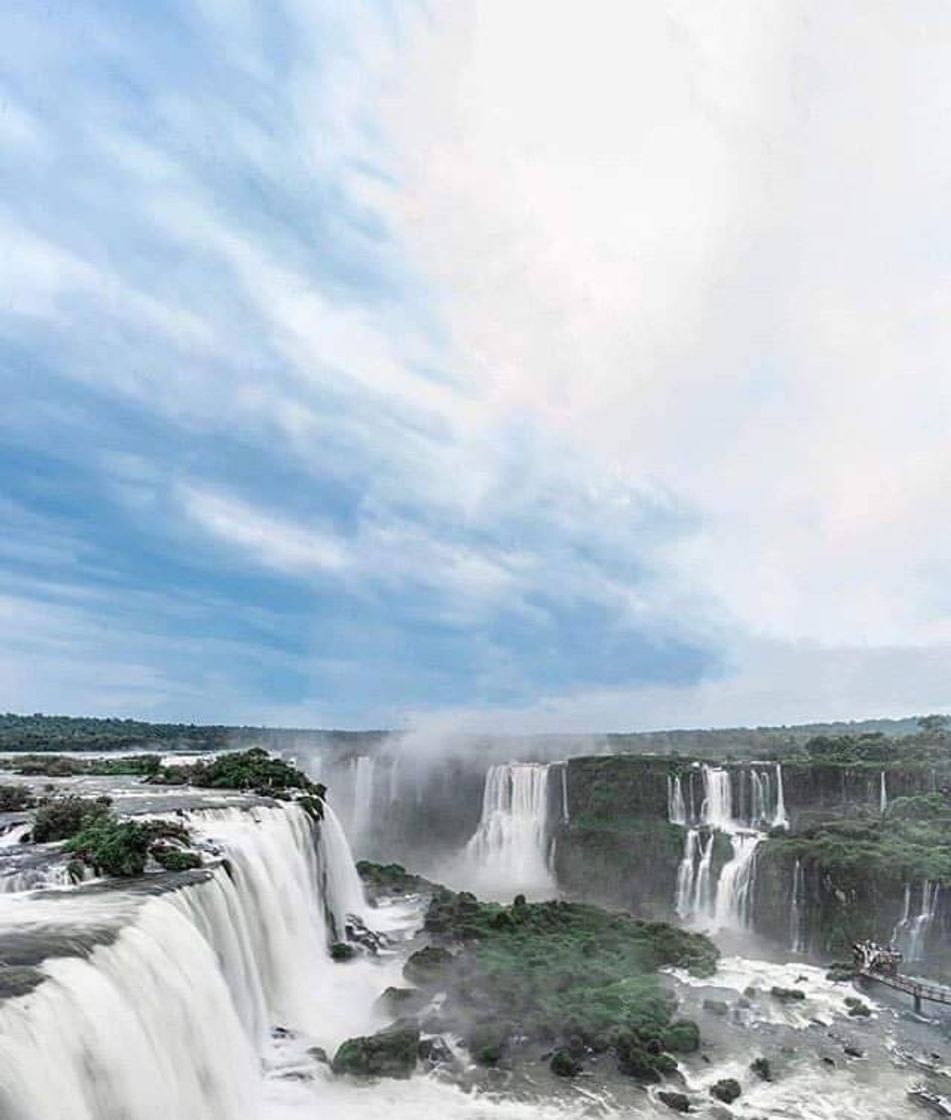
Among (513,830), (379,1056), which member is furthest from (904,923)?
(379,1056)

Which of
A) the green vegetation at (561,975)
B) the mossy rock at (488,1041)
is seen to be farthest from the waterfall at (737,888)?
the mossy rock at (488,1041)

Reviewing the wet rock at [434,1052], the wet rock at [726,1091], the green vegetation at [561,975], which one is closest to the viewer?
the wet rock at [726,1091]

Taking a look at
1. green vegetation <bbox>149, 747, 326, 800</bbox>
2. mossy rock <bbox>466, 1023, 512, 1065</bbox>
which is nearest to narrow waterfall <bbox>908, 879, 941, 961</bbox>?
mossy rock <bbox>466, 1023, 512, 1065</bbox>

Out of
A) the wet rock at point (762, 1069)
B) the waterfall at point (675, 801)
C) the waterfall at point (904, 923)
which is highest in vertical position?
the waterfall at point (675, 801)

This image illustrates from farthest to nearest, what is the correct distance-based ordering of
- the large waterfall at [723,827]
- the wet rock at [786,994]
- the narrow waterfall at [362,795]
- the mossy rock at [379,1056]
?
1. the narrow waterfall at [362,795]
2. the large waterfall at [723,827]
3. the wet rock at [786,994]
4. the mossy rock at [379,1056]

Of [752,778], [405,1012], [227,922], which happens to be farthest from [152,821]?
[752,778]

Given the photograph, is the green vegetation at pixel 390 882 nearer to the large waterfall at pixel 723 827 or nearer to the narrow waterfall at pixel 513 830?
the narrow waterfall at pixel 513 830
